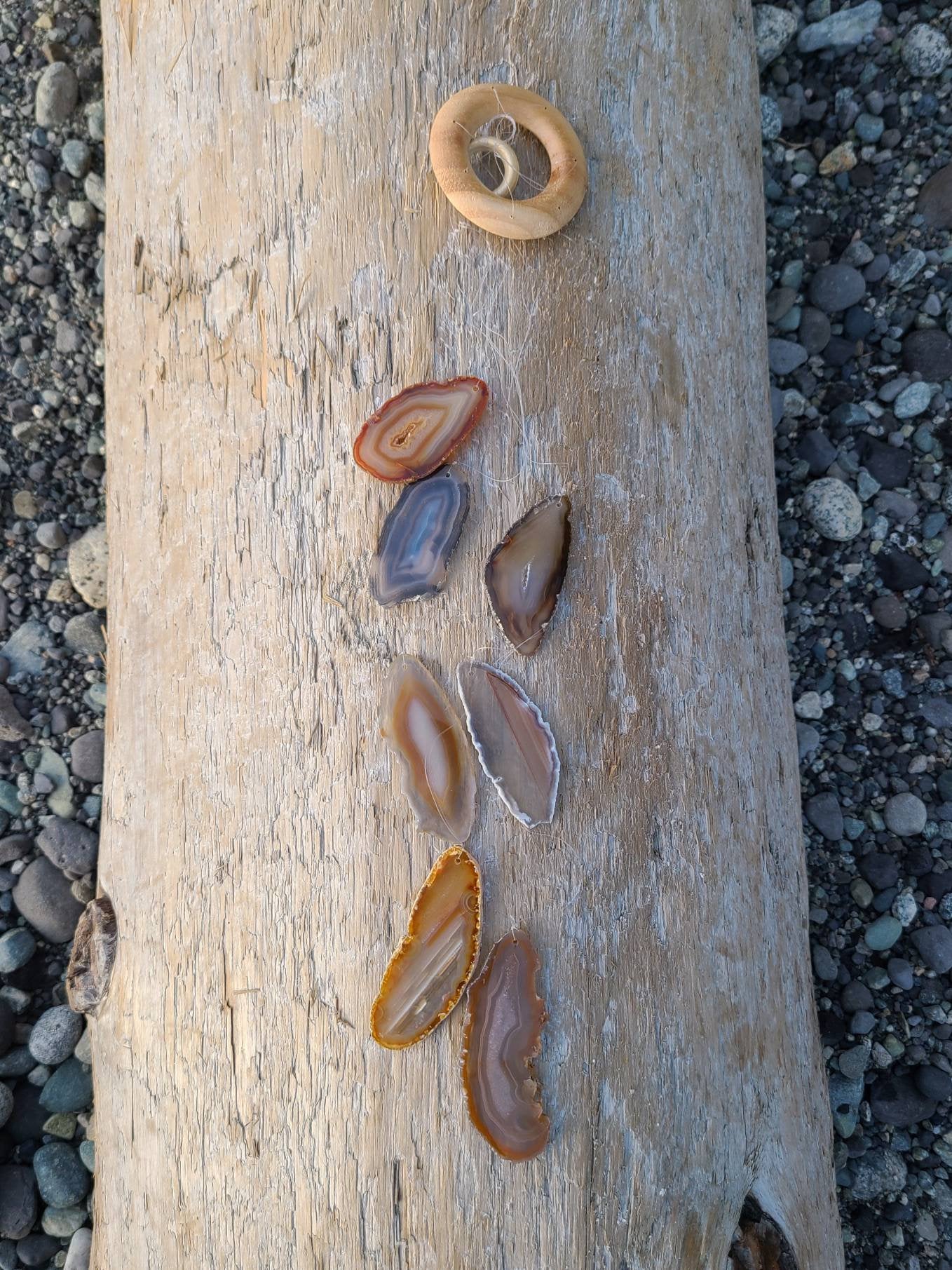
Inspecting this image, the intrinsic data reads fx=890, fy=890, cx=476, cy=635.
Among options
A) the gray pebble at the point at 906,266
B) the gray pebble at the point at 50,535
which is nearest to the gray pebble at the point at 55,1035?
the gray pebble at the point at 50,535

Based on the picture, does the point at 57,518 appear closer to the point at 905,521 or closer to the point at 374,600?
the point at 374,600

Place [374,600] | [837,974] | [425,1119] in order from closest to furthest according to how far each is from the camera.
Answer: [425,1119], [374,600], [837,974]

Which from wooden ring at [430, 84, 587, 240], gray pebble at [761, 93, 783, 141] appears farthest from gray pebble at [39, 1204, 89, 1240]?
gray pebble at [761, 93, 783, 141]

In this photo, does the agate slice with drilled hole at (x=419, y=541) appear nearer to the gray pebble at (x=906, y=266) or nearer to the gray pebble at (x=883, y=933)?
the gray pebble at (x=883, y=933)

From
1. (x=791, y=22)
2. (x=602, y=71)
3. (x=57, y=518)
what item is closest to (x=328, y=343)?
(x=602, y=71)

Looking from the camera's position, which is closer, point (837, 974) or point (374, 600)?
point (374, 600)

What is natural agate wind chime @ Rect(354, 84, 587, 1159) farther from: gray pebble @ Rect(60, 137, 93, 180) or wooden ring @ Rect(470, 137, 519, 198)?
gray pebble @ Rect(60, 137, 93, 180)

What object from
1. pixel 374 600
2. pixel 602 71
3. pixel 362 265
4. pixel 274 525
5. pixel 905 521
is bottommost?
pixel 374 600

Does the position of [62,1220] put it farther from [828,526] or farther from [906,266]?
[906,266]
